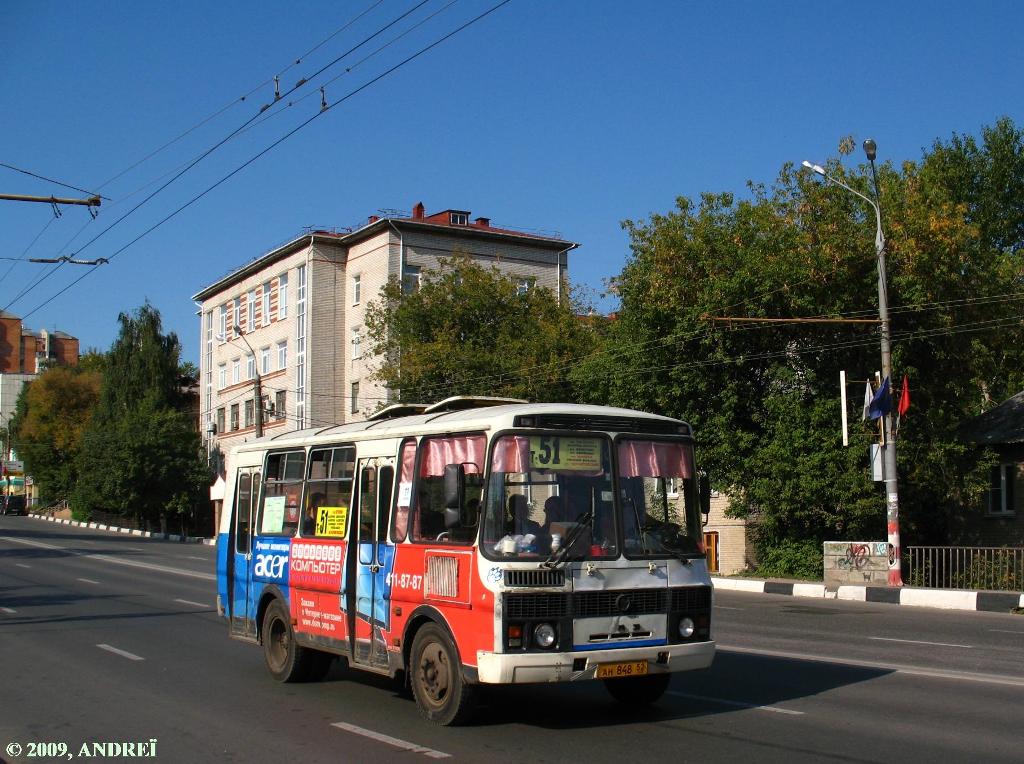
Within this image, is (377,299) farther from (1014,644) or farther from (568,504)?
(568,504)

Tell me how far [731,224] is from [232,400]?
147 ft

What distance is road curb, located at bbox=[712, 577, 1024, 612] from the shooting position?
20.6 m

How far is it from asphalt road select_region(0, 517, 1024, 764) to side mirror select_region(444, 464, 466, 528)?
1644 mm

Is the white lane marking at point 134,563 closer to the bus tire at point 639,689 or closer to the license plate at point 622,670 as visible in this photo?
the bus tire at point 639,689

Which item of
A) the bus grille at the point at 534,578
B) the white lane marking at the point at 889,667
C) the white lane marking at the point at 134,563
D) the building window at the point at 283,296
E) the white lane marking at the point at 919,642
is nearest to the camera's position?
the bus grille at the point at 534,578

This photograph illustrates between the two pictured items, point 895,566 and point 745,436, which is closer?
point 895,566

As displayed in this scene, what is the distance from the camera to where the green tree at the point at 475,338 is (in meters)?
41.7

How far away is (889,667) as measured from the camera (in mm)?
11883

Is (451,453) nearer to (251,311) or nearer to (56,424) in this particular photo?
(251,311)

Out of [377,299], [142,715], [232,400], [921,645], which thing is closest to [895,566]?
[921,645]

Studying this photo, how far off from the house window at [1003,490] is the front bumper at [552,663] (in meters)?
23.4

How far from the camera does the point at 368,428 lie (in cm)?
1034

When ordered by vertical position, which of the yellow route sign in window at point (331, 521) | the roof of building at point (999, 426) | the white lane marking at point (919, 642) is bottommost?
the white lane marking at point (919, 642)

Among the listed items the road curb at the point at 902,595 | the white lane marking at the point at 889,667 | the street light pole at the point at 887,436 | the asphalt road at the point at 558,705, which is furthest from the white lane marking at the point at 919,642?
the street light pole at the point at 887,436
